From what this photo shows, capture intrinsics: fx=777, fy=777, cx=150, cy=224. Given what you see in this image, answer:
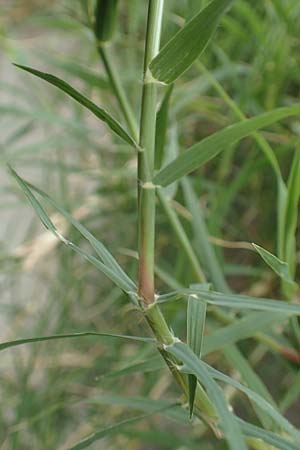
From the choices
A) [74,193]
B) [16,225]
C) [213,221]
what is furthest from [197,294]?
[16,225]

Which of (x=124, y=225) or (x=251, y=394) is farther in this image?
(x=124, y=225)

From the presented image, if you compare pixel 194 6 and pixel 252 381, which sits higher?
pixel 194 6

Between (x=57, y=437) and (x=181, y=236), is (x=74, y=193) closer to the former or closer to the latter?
(x=57, y=437)

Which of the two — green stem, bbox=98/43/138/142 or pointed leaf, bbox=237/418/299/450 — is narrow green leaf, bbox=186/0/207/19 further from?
pointed leaf, bbox=237/418/299/450

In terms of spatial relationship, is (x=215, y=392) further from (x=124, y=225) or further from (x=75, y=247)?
(x=124, y=225)

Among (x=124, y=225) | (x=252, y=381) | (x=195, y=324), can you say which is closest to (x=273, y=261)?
(x=195, y=324)

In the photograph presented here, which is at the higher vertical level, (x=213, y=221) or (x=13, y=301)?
(x=213, y=221)

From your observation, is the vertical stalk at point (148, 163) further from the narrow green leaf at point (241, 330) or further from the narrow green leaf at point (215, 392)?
the narrow green leaf at point (241, 330)

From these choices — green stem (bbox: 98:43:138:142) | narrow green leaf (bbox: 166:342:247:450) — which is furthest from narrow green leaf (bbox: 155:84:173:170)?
narrow green leaf (bbox: 166:342:247:450)
